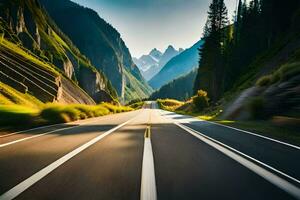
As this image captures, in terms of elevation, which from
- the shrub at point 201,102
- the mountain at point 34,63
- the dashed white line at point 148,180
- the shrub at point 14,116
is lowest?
the dashed white line at point 148,180

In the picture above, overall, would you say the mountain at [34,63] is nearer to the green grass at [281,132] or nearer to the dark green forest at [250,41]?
the dark green forest at [250,41]

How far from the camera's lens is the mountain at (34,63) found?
55125 mm

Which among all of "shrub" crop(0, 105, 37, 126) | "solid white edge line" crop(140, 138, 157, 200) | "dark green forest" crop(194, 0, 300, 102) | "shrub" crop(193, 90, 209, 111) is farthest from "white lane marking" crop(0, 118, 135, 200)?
"shrub" crop(193, 90, 209, 111)

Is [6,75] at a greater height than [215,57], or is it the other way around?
[215,57]

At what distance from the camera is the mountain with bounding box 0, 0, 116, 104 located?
5512 cm

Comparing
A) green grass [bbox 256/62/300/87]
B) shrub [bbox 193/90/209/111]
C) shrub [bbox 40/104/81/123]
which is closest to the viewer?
shrub [bbox 40/104/81/123]

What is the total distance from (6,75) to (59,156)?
49.8m

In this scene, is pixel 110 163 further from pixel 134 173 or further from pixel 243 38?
pixel 243 38

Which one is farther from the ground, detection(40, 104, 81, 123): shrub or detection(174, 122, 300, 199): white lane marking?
detection(40, 104, 81, 123): shrub

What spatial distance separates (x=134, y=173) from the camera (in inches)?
190

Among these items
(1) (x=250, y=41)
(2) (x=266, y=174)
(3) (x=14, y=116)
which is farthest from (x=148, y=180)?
(1) (x=250, y=41)

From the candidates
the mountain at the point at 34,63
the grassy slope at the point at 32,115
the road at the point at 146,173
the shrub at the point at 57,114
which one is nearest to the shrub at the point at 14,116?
the grassy slope at the point at 32,115

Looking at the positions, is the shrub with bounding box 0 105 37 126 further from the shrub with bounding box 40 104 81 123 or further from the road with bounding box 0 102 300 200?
the road with bounding box 0 102 300 200

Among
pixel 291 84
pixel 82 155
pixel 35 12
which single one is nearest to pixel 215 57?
pixel 291 84
